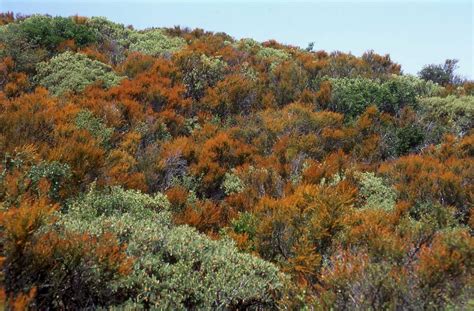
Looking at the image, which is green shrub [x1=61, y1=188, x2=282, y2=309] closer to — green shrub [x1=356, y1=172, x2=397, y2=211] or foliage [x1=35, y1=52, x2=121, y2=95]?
green shrub [x1=356, y1=172, x2=397, y2=211]

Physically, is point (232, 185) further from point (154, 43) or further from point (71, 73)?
point (154, 43)

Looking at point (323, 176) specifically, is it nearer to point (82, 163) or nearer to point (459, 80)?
point (82, 163)

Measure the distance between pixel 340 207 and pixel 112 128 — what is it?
590cm

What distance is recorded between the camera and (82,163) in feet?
25.9

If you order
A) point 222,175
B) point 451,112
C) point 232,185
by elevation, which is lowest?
point 232,185

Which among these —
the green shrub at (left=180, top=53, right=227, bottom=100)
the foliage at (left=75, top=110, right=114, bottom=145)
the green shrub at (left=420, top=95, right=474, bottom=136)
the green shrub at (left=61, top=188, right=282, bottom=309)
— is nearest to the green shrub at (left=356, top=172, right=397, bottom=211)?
the green shrub at (left=61, top=188, right=282, bottom=309)

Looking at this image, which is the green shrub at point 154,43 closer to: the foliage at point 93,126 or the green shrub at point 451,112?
the foliage at point 93,126

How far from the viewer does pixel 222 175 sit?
33.0ft

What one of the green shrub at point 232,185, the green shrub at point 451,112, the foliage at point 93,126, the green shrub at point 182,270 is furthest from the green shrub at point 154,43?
the green shrub at point 182,270

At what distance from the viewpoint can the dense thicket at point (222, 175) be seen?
4578 mm

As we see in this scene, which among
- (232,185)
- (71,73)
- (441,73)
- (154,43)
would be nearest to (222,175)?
(232,185)

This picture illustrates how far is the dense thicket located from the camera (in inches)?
180

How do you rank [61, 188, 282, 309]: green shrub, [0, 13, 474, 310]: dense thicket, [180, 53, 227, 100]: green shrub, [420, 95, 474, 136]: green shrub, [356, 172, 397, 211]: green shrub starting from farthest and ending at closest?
[180, 53, 227, 100]: green shrub → [420, 95, 474, 136]: green shrub → [356, 172, 397, 211]: green shrub → [61, 188, 282, 309]: green shrub → [0, 13, 474, 310]: dense thicket

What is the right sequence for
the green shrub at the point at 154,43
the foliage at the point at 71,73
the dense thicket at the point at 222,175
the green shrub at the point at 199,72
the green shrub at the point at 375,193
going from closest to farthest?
the dense thicket at the point at 222,175
the green shrub at the point at 375,193
the foliage at the point at 71,73
the green shrub at the point at 199,72
the green shrub at the point at 154,43
